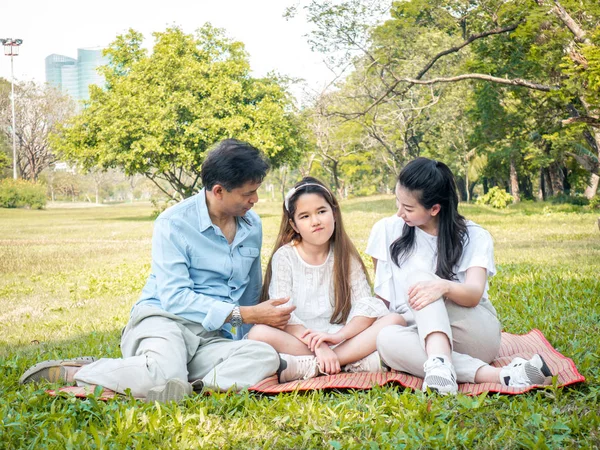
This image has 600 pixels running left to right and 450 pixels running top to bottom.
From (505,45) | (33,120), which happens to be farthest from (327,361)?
(33,120)

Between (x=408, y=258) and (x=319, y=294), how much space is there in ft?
1.78

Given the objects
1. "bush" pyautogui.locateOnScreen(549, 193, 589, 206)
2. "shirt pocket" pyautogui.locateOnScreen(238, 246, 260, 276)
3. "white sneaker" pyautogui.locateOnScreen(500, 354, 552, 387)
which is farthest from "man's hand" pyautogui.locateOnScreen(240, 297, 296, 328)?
"bush" pyautogui.locateOnScreen(549, 193, 589, 206)

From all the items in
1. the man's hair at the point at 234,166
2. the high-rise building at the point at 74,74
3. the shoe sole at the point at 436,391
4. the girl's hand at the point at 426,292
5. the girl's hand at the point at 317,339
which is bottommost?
the shoe sole at the point at 436,391

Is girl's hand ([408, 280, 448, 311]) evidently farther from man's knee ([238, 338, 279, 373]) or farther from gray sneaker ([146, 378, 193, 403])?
gray sneaker ([146, 378, 193, 403])

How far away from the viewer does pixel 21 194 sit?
18469mm

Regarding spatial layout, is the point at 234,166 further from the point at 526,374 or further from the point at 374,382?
the point at 526,374

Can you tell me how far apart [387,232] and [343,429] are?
4.55 ft

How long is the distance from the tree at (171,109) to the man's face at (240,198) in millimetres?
21240

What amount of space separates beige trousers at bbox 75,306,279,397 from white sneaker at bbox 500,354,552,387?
3.67 feet

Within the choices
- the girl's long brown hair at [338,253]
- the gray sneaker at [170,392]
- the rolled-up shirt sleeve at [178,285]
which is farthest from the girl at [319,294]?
the gray sneaker at [170,392]

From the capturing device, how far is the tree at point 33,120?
18.0 metres

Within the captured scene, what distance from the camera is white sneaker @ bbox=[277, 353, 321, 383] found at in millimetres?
3365

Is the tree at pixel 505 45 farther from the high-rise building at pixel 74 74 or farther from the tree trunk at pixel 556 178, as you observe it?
the high-rise building at pixel 74 74

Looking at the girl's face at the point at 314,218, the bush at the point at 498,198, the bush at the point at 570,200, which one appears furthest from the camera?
the bush at the point at 498,198
